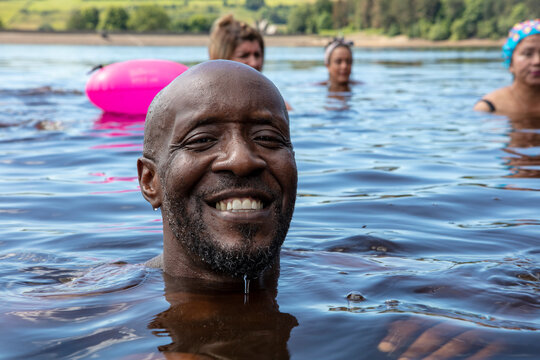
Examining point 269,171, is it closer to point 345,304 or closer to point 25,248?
point 345,304

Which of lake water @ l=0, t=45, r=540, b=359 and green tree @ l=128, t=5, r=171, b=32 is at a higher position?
lake water @ l=0, t=45, r=540, b=359

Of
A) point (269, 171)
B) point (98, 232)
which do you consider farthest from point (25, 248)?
point (269, 171)

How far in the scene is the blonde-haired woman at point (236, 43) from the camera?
894 cm

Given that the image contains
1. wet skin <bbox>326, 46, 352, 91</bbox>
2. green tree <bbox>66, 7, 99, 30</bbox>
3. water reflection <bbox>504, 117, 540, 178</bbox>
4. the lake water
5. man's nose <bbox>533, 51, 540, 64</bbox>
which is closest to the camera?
the lake water

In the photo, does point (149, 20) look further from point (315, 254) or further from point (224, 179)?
point (224, 179)

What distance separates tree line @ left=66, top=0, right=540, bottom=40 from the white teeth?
324 feet

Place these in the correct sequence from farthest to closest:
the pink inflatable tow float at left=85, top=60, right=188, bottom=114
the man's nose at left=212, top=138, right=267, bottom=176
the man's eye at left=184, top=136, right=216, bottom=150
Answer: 1. the pink inflatable tow float at left=85, top=60, right=188, bottom=114
2. the man's eye at left=184, top=136, right=216, bottom=150
3. the man's nose at left=212, top=138, right=267, bottom=176

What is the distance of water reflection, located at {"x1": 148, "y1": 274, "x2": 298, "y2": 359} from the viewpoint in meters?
2.46

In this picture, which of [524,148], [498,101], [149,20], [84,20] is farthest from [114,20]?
[524,148]

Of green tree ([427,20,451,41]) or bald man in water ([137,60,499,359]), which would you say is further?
green tree ([427,20,451,41])

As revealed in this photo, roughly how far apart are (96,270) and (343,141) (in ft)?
16.9

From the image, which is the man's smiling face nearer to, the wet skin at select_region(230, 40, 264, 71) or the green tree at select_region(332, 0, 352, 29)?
the wet skin at select_region(230, 40, 264, 71)

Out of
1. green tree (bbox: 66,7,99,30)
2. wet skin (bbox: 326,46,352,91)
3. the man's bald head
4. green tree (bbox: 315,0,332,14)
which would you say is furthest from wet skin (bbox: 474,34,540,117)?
green tree (bbox: 315,0,332,14)

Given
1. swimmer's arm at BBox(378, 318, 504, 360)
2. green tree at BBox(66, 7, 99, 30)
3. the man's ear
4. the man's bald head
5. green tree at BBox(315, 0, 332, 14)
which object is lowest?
green tree at BBox(66, 7, 99, 30)
